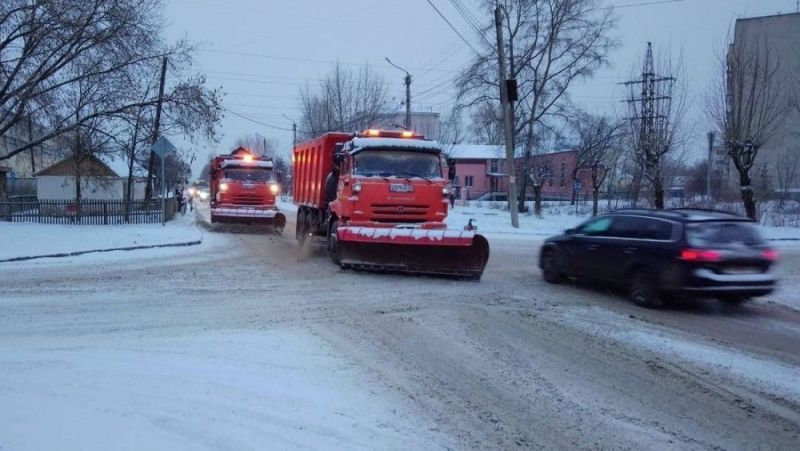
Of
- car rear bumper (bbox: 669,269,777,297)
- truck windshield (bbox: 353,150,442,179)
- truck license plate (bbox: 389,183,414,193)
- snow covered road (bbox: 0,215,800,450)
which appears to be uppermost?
truck windshield (bbox: 353,150,442,179)

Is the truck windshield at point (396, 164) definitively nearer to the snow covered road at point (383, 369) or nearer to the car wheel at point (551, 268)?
the car wheel at point (551, 268)

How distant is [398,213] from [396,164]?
1.16m

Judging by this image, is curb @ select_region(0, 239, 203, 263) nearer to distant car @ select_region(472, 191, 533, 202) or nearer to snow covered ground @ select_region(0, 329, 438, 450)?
snow covered ground @ select_region(0, 329, 438, 450)

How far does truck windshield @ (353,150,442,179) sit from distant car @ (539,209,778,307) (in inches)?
174

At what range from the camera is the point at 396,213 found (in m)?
14.1

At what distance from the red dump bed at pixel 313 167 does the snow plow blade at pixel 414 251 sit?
3.82 meters

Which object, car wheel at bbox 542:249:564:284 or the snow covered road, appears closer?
the snow covered road

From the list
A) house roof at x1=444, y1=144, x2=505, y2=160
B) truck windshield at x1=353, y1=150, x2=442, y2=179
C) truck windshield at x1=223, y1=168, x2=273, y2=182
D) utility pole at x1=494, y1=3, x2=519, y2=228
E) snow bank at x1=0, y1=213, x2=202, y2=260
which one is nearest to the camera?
truck windshield at x1=353, y1=150, x2=442, y2=179

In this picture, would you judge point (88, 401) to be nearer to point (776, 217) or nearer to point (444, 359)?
point (444, 359)

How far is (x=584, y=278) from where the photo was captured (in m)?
12.3

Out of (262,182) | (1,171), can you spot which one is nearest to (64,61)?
(262,182)

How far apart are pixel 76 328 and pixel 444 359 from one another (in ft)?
15.0

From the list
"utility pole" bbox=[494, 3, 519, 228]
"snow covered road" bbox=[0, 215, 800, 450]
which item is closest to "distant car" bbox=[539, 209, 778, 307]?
"snow covered road" bbox=[0, 215, 800, 450]

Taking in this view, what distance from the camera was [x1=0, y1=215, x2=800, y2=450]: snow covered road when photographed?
197 inches
